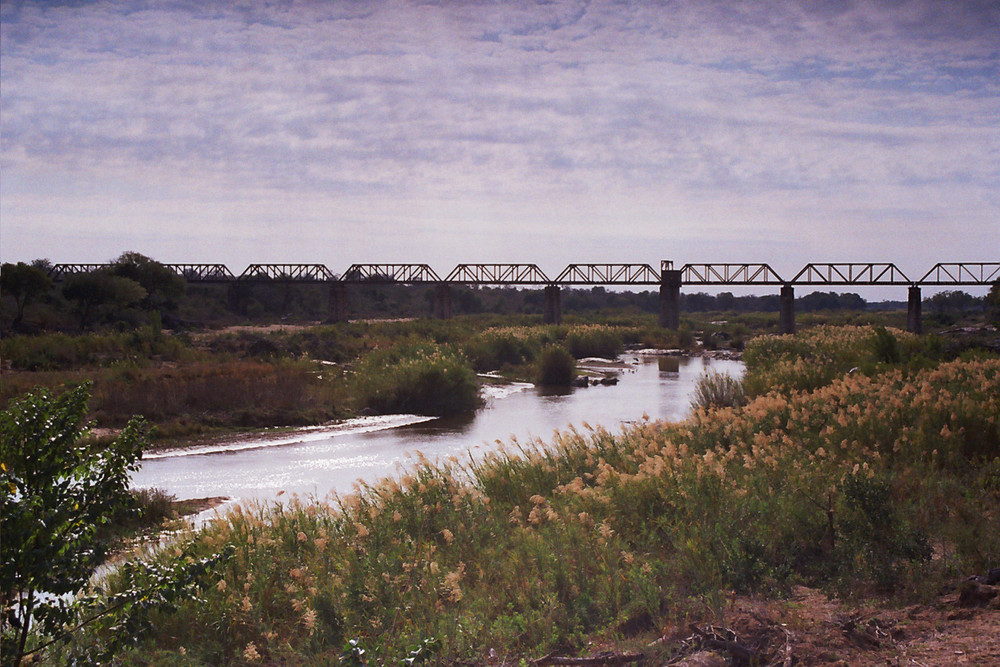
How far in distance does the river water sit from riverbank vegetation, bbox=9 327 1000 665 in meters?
2.32

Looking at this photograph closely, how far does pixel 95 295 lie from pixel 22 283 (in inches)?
143

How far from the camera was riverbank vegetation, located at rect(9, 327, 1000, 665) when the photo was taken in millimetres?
5465

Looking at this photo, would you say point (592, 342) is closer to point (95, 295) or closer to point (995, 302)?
point (995, 302)

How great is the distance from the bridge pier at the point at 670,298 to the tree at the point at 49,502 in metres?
61.2

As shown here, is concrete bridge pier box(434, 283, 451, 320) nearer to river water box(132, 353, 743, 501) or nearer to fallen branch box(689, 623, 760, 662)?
river water box(132, 353, 743, 501)

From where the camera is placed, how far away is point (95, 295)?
151ft

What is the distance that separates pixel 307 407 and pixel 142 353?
32.3 ft

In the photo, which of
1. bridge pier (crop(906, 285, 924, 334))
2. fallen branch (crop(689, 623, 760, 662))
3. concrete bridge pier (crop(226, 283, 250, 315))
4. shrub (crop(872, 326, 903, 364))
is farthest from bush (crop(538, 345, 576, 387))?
concrete bridge pier (crop(226, 283, 250, 315))

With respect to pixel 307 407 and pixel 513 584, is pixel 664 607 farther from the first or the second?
pixel 307 407

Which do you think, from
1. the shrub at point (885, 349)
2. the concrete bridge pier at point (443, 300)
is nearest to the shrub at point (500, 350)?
the shrub at point (885, 349)

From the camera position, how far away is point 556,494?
28.5 feet

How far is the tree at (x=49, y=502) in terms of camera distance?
413 cm

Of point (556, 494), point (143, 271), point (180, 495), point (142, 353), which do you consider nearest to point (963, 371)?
point (556, 494)

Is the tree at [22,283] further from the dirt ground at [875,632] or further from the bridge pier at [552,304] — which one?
the dirt ground at [875,632]
